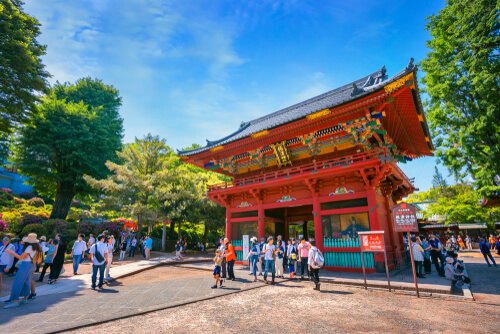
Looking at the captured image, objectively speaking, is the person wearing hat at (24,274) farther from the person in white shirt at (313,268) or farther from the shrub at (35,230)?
the shrub at (35,230)

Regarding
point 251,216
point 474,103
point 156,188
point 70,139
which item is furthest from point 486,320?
point 70,139

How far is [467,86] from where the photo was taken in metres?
14.5

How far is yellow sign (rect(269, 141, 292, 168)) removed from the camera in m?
14.5

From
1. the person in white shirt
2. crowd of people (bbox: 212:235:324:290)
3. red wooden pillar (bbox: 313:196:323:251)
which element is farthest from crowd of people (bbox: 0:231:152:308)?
red wooden pillar (bbox: 313:196:323:251)

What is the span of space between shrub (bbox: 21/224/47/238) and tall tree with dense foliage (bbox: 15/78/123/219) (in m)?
5.88

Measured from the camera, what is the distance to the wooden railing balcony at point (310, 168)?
35.9 ft

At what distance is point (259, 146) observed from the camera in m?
15.0

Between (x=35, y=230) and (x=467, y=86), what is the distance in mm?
31923

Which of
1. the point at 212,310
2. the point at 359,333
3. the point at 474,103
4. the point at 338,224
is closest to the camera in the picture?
the point at 359,333

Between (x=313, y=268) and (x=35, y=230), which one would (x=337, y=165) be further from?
(x=35, y=230)

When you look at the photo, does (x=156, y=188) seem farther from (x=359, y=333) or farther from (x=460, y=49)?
(x=460, y=49)

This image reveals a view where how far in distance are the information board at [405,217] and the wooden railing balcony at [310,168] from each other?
11.9ft

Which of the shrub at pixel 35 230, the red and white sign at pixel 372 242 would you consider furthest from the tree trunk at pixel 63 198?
the red and white sign at pixel 372 242

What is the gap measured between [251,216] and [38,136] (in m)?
22.4
